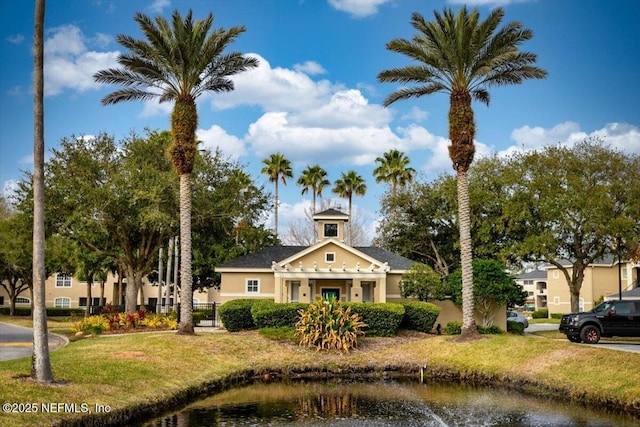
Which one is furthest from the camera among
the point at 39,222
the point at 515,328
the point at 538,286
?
the point at 538,286

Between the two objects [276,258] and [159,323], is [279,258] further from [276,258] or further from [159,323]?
[159,323]

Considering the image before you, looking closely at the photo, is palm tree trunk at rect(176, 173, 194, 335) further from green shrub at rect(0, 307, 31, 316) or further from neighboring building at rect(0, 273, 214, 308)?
neighboring building at rect(0, 273, 214, 308)

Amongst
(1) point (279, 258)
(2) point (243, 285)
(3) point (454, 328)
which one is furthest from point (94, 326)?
(3) point (454, 328)

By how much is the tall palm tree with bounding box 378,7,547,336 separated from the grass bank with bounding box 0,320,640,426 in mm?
3419

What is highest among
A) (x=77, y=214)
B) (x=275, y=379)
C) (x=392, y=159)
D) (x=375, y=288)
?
(x=392, y=159)

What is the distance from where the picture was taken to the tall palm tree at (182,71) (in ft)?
98.0

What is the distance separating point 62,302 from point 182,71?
51.6 metres

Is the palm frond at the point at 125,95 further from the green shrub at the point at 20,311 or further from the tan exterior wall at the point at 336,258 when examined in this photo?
the green shrub at the point at 20,311

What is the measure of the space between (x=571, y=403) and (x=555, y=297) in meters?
57.5

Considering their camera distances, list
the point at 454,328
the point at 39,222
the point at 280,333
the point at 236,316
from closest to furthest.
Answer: the point at 39,222
the point at 280,333
the point at 236,316
the point at 454,328

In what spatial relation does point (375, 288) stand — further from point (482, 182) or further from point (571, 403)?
point (571, 403)

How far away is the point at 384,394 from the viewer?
22312 mm

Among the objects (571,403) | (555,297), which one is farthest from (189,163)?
(555,297)

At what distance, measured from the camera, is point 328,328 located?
30.5 m
